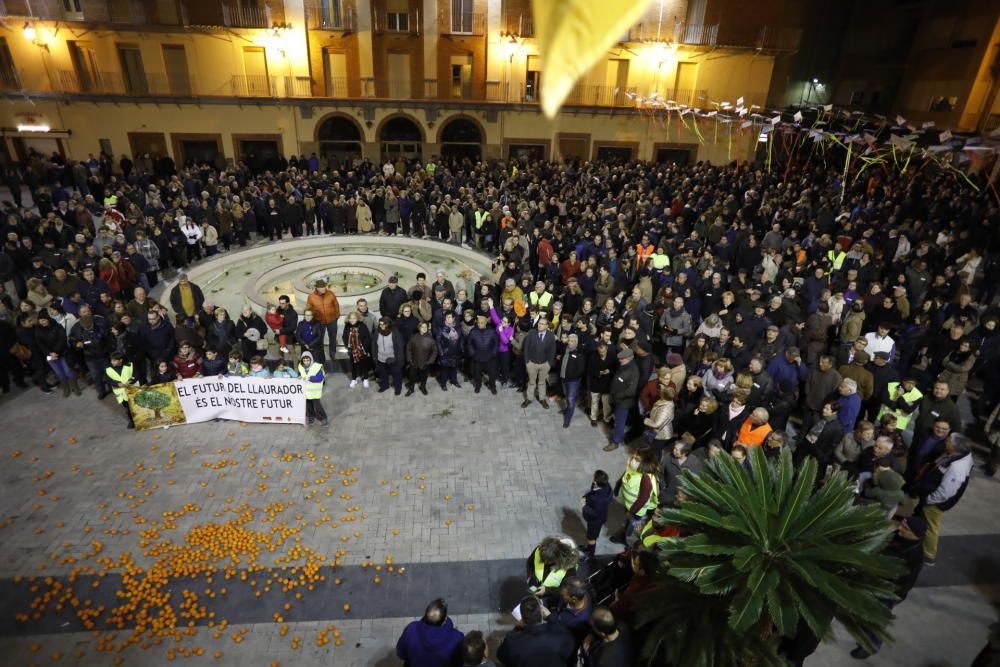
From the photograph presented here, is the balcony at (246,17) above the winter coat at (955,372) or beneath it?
above

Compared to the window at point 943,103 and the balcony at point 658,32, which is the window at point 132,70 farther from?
the window at point 943,103

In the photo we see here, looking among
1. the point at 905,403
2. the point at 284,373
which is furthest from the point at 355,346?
the point at 905,403

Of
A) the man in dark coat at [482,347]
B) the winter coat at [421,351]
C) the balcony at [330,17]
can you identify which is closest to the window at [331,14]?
the balcony at [330,17]

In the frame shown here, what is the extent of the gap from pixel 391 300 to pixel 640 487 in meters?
7.06

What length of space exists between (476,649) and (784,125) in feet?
62.8

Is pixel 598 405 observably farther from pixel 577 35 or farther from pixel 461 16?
pixel 461 16

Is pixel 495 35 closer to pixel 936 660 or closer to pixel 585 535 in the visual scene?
pixel 585 535

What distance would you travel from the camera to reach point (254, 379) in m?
9.36

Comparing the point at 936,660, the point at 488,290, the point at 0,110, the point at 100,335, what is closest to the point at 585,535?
the point at 936,660

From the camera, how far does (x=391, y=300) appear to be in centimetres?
1184

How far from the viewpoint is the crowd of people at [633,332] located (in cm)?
694

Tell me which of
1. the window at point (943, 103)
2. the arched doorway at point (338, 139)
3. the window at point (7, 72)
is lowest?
the arched doorway at point (338, 139)

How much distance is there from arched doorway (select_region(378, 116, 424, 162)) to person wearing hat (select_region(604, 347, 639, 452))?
2522 centimetres

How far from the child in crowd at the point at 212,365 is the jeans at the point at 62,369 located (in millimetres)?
3024
